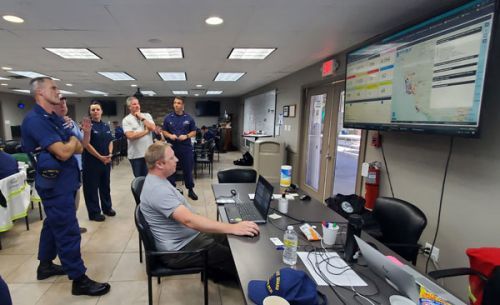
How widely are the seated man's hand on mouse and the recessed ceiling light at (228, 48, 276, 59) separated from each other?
117 inches

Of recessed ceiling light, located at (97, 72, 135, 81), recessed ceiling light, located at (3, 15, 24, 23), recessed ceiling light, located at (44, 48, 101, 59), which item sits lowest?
recessed ceiling light, located at (3, 15, 24, 23)

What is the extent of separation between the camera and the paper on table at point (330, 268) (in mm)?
1165

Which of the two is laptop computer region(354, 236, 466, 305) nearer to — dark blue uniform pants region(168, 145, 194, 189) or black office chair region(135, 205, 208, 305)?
black office chair region(135, 205, 208, 305)

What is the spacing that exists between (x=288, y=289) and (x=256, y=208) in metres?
1.04

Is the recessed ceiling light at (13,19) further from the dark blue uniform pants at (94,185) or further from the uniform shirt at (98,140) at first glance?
the dark blue uniform pants at (94,185)

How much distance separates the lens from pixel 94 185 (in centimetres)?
340

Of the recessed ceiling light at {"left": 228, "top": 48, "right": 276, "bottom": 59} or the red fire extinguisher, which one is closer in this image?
the red fire extinguisher

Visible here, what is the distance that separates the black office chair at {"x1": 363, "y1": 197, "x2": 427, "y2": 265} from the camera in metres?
1.78

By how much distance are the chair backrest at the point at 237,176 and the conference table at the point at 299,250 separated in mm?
977

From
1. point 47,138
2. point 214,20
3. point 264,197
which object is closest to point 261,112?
point 214,20

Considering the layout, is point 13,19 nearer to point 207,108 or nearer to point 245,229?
point 245,229

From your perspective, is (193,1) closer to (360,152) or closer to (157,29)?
(157,29)

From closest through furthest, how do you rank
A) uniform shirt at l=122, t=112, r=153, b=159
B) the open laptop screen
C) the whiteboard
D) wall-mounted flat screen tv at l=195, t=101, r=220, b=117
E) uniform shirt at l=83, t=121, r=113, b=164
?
the open laptop screen → uniform shirt at l=83, t=121, r=113, b=164 → uniform shirt at l=122, t=112, r=153, b=159 → the whiteboard → wall-mounted flat screen tv at l=195, t=101, r=220, b=117

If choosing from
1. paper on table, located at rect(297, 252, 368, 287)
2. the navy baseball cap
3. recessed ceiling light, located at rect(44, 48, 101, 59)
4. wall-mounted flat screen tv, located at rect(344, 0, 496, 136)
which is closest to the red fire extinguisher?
wall-mounted flat screen tv, located at rect(344, 0, 496, 136)
